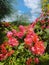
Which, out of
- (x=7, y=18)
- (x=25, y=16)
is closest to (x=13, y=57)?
(x=25, y=16)

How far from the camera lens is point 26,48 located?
414cm

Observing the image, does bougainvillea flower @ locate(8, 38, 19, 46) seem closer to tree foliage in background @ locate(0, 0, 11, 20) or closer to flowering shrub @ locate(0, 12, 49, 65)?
flowering shrub @ locate(0, 12, 49, 65)

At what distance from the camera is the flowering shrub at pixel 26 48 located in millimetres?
4027

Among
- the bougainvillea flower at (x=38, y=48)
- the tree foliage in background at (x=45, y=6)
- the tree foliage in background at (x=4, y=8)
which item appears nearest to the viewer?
the bougainvillea flower at (x=38, y=48)

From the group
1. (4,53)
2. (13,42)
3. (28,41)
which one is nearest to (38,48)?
(28,41)

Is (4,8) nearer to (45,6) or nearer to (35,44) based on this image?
(45,6)

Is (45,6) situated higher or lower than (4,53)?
higher

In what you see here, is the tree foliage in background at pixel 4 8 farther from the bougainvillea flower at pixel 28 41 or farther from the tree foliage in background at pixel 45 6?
the bougainvillea flower at pixel 28 41

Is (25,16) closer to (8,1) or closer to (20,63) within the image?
(8,1)

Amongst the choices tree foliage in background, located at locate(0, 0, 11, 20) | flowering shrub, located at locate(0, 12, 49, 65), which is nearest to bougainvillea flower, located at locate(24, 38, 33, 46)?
flowering shrub, located at locate(0, 12, 49, 65)

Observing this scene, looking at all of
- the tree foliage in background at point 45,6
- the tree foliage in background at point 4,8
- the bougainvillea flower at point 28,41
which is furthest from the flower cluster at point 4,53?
the tree foliage in background at point 4,8

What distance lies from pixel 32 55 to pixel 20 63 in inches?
11.9

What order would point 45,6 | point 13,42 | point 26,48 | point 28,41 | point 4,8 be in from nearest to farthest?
point 28,41, point 26,48, point 13,42, point 45,6, point 4,8

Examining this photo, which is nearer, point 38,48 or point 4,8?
point 38,48
